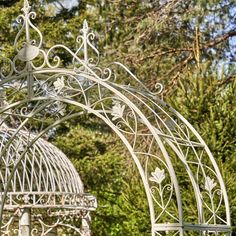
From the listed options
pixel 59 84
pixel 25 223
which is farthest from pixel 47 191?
pixel 59 84

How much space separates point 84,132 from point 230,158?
6.19 m

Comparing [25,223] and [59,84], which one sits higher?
[59,84]

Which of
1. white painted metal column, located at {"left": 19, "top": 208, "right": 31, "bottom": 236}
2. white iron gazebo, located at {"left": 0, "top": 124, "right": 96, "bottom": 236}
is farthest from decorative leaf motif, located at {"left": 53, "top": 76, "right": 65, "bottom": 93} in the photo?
white painted metal column, located at {"left": 19, "top": 208, "right": 31, "bottom": 236}

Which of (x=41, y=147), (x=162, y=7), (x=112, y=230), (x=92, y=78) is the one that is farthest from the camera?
(x=112, y=230)

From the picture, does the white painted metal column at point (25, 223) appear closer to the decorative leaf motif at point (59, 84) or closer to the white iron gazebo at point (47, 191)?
the white iron gazebo at point (47, 191)

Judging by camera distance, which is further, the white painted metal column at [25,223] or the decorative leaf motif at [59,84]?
the white painted metal column at [25,223]

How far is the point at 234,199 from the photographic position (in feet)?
26.5

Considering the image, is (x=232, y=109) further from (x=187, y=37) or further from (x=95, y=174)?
(x=95, y=174)

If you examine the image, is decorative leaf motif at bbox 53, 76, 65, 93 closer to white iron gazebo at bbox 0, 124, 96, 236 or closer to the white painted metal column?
white iron gazebo at bbox 0, 124, 96, 236

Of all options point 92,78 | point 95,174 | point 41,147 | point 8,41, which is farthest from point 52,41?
point 92,78

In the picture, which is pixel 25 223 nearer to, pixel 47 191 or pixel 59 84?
pixel 47 191

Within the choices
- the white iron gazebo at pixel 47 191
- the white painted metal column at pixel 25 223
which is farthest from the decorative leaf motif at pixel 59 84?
the white painted metal column at pixel 25 223

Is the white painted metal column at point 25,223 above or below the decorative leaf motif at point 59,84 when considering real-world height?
below

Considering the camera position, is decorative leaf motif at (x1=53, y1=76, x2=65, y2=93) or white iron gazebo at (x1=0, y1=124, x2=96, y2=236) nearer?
decorative leaf motif at (x1=53, y1=76, x2=65, y2=93)
